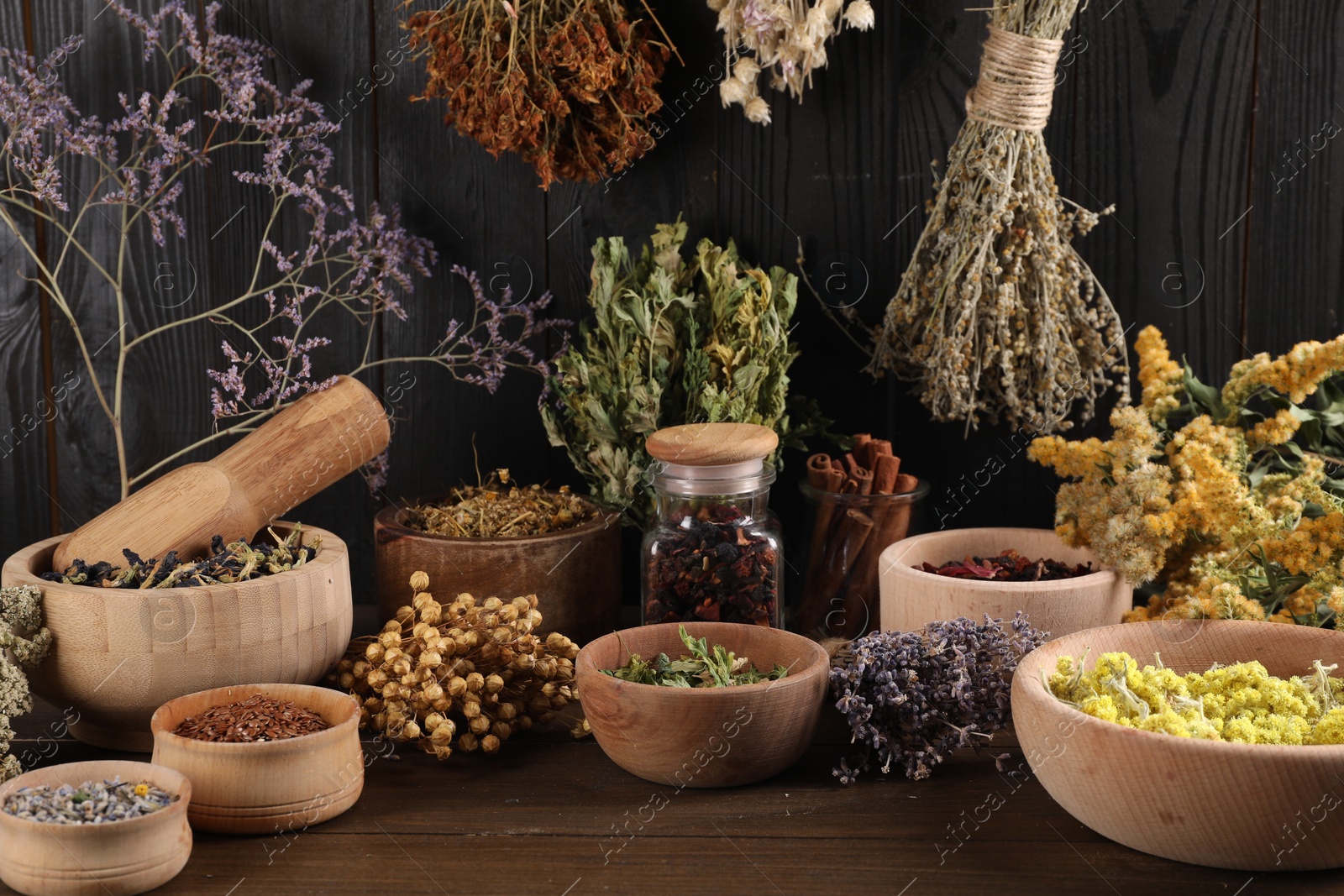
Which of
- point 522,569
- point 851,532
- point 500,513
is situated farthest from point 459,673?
point 851,532

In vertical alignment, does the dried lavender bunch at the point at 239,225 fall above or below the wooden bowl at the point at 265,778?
above

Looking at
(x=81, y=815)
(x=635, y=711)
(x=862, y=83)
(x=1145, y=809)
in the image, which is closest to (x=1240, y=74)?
(x=862, y=83)

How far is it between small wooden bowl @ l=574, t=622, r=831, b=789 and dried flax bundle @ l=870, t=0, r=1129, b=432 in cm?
52

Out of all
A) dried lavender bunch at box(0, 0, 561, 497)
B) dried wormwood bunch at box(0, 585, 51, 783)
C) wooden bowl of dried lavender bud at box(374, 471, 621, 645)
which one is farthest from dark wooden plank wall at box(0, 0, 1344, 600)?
dried wormwood bunch at box(0, 585, 51, 783)

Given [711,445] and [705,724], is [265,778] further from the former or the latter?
[711,445]

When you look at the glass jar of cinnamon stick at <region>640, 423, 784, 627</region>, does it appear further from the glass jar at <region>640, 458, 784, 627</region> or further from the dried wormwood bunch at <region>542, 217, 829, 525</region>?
the dried wormwood bunch at <region>542, 217, 829, 525</region>

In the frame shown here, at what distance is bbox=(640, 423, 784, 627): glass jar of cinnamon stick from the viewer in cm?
134

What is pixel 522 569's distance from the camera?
139 cm

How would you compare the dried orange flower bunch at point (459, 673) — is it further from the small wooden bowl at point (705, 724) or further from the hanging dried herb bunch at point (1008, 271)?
the hanging dried herb bunch at point (1008, 271)

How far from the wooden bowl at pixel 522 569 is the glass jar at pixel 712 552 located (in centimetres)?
7

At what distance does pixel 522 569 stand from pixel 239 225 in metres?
0.68

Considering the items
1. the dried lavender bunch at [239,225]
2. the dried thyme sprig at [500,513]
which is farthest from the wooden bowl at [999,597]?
the dried lavender bunch at [239,225]

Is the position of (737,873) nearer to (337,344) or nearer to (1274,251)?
(337,344)

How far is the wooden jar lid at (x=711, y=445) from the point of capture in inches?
52.3
